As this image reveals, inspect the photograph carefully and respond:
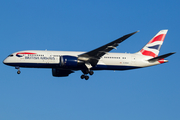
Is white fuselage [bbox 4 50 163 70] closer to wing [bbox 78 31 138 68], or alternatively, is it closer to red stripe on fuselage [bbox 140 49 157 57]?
wing [bbox 78 31 138 68]

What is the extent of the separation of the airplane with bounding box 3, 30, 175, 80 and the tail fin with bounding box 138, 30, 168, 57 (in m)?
1.82

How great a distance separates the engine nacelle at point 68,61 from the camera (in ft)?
149

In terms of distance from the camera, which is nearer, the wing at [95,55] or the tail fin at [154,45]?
the wing at [95,55]

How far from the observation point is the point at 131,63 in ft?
166

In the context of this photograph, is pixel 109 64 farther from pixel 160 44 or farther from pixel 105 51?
pixel 160 44

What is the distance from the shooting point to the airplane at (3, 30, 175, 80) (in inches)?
1800

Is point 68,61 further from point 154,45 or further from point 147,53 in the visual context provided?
point 154,45

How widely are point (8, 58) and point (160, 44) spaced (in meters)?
25.6

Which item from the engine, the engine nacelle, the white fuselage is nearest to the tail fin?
the white fuselage

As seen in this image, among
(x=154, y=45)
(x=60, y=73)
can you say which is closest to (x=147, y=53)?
(x=154, y=45)

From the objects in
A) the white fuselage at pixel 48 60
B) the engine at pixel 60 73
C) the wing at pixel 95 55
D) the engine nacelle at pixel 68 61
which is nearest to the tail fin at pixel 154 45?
the white fuselage at pixel 48 60

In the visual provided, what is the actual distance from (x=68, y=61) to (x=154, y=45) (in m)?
17.1

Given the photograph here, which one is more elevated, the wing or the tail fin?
the tail fin

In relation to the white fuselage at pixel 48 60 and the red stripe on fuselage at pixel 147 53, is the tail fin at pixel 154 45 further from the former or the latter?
the white fuselage at pixel 48 60
